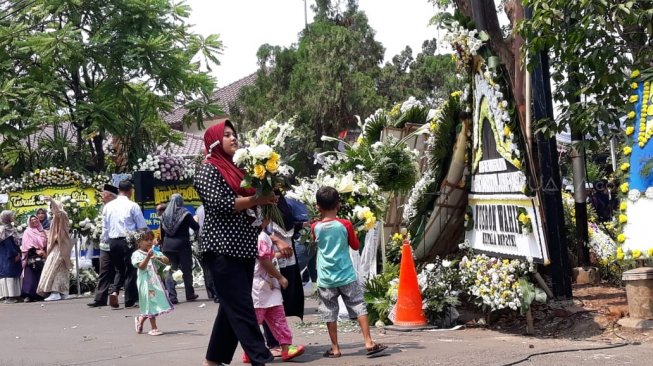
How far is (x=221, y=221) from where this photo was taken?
7.07 metres

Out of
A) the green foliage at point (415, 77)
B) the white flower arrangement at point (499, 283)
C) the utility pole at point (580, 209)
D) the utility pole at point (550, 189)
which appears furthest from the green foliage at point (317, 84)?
the white flower arrangement at point (499, 283)

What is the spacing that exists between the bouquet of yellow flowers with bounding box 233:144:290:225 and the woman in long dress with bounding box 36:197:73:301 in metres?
10.5

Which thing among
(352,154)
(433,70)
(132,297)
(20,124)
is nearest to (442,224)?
(352,154)

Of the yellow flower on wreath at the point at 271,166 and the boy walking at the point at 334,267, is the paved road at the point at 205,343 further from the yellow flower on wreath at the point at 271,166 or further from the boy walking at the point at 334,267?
the yellow flower on wreath at the point at 271,166

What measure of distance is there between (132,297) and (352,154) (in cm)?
528

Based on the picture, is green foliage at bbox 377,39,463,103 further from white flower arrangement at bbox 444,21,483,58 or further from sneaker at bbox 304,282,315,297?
white flower arrangement at bbox 444,21,483,58

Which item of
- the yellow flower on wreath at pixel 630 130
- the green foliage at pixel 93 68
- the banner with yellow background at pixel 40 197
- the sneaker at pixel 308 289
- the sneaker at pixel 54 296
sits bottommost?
the sneaker at pixel 308 289

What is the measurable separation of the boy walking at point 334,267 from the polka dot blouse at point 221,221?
1356 mm

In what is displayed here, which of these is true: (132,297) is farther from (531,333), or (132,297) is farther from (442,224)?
(531,333)

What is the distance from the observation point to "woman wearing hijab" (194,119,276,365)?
22.9ft

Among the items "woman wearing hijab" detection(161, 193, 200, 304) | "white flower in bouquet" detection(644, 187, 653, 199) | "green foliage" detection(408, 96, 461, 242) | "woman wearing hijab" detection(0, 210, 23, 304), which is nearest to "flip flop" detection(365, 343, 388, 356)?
"white flower in bouquet" detection(644, 187, 653, 199)

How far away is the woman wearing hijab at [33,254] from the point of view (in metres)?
18.0

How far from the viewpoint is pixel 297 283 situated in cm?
906

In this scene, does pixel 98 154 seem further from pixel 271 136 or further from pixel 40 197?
pixel 271 136
